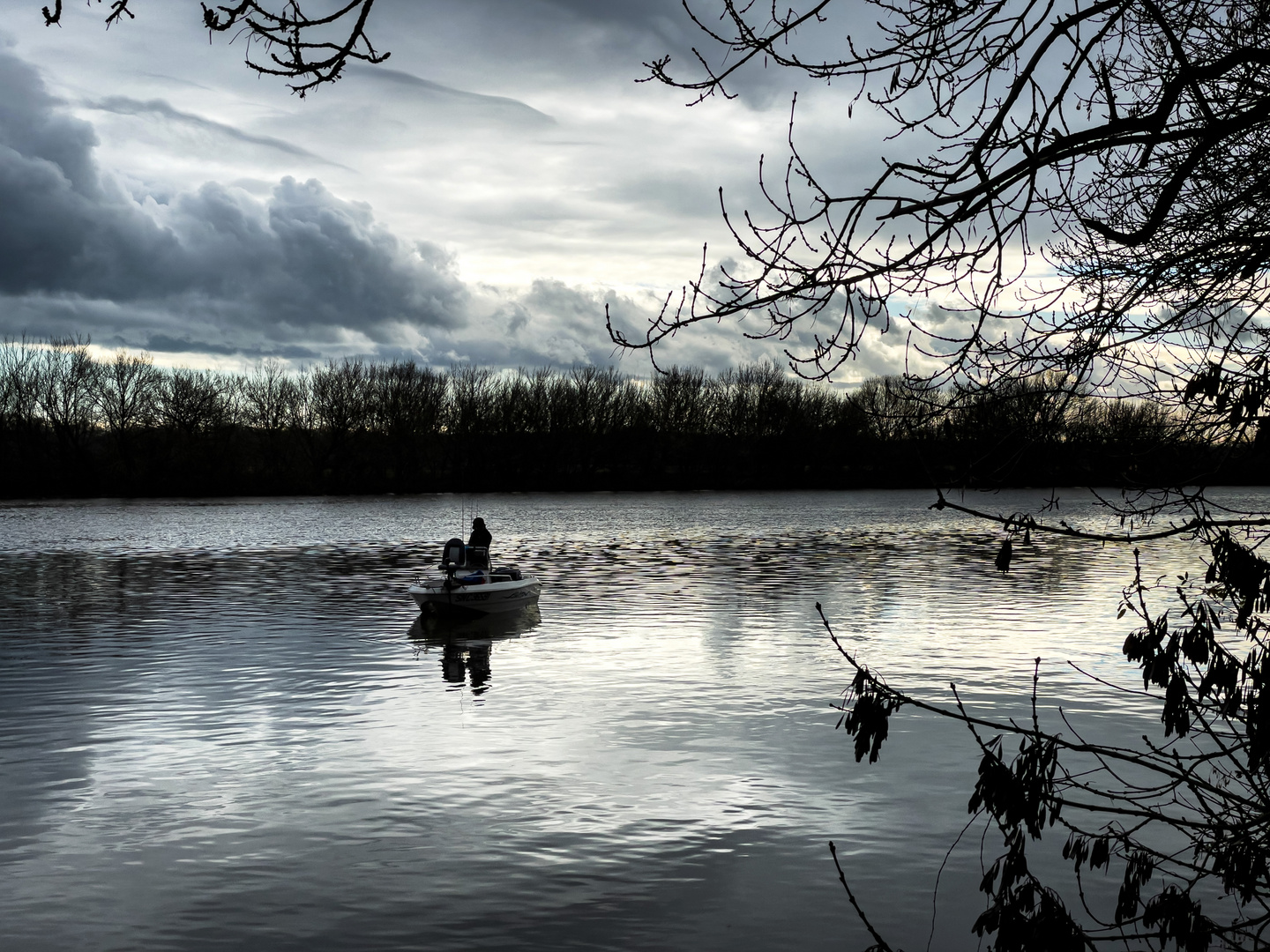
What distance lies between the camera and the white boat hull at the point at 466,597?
22.4 metres

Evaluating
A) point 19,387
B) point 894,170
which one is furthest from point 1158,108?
point 19,387

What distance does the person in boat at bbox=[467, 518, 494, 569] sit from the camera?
80.0 ft

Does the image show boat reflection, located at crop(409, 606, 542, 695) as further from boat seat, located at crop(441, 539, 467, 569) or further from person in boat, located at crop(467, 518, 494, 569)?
person in boat, located at crop(467, 518, 494, 569)

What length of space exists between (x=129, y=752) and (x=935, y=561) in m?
28.1

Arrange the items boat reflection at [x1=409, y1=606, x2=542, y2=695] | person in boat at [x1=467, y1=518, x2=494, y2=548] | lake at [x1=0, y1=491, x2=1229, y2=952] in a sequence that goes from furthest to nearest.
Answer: person in boat at [x1=467, y1=518, x2=494, y2=548], boat reflection at [x1=409, y1=606, x2=542, y2=695], lake at [x1=0, y1=491, x2=1229, y2=952]

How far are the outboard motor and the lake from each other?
1231mm

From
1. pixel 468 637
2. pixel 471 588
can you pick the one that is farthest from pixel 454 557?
pixel 468 637

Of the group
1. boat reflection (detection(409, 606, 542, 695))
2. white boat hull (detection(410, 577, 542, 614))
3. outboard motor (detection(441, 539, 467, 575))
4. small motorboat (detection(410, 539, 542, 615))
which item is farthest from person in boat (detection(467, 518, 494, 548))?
white boat hull (detection(410, 577, 542, 614))

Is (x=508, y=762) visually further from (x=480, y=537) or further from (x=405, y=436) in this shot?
(x=405, y=436)

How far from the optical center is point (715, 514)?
6838cm

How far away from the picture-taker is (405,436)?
344 ft

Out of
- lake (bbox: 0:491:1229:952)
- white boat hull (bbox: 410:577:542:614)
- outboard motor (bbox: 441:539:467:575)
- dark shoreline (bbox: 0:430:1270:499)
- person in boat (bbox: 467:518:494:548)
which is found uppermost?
dark shoreline (bbox: 0:430:1270:499)

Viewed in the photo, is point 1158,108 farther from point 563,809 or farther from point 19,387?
point 19,387

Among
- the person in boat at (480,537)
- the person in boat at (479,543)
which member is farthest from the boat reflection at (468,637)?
the person in boat at (480,537)
